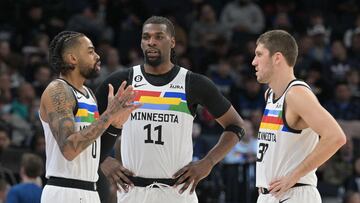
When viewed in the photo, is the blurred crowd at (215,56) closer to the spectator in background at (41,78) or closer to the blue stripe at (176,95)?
the spectator in background at (41,78)

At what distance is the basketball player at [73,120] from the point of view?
24.2 feet

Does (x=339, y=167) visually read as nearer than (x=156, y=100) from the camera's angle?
No

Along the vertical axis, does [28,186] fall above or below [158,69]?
below

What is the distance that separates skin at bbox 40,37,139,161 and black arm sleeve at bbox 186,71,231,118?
915 millimetres

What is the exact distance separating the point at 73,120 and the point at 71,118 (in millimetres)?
25

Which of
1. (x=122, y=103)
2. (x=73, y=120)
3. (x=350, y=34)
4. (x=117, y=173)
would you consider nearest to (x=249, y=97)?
(x=350, y=34)

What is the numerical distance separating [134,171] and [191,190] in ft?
1.92

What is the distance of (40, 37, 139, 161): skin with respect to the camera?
7.33m

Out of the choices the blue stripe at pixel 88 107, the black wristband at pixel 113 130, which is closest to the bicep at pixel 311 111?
the blue stripe at pixel 88 107

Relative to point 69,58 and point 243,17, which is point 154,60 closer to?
point 69,58

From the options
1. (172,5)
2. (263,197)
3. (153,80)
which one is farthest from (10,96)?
(263,197)

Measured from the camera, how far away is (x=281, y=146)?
758 cm

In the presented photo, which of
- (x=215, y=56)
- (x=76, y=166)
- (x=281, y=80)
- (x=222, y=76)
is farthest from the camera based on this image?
(x=215, y=56)

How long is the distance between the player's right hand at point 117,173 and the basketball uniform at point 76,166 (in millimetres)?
609
